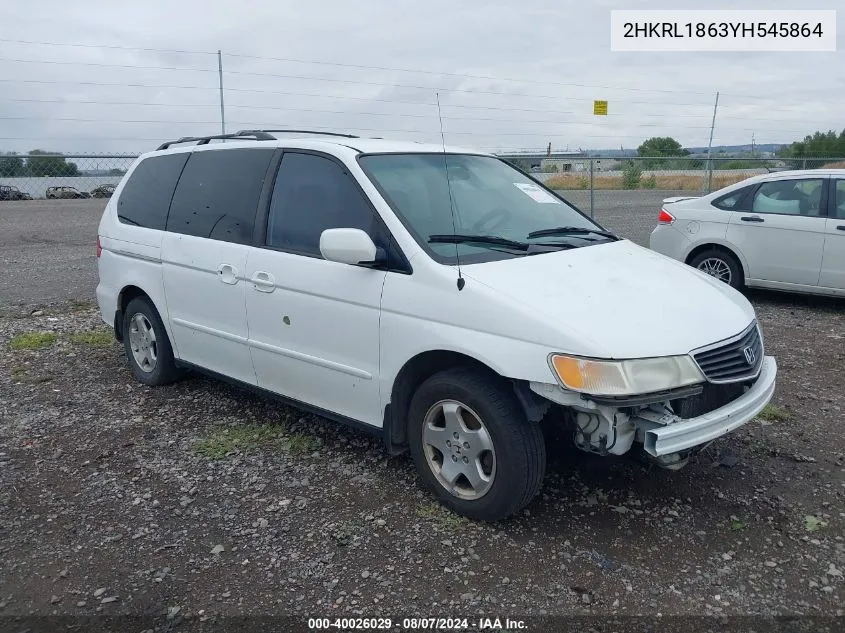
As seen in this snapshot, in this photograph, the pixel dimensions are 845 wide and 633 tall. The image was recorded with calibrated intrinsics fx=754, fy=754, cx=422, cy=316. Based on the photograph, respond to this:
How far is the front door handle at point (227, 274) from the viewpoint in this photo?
14.8 ft

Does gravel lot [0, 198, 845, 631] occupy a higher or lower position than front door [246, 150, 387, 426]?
lower

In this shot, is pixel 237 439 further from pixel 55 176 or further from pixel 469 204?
pixel 55 176

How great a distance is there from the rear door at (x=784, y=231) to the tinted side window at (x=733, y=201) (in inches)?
3.6

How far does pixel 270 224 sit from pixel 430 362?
138 cm

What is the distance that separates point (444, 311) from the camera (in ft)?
11.5

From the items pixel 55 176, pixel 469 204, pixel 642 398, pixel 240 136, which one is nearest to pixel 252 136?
pixel 240 136

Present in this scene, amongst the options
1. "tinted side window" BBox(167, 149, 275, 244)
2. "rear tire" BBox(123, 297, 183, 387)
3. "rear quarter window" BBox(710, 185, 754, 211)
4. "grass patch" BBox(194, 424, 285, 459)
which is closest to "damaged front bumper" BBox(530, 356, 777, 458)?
"grass patch" BBox(194, 424, 285, 459)

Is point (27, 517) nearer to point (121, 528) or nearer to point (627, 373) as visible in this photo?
point (121, 528)

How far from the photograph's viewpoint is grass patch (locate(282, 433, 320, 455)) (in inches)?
176

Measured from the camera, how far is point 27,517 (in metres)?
3.75

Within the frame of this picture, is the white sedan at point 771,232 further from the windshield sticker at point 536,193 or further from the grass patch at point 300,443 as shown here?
the grass patch at point 300,443

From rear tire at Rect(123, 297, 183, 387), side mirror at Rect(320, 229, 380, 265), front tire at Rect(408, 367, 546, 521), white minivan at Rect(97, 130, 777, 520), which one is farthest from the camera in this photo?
rear tire at Rect(123, 297, 183, 387)

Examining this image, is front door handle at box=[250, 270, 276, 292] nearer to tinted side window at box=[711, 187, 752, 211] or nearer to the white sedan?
the white sedan

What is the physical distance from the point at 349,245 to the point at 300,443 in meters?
1.49
